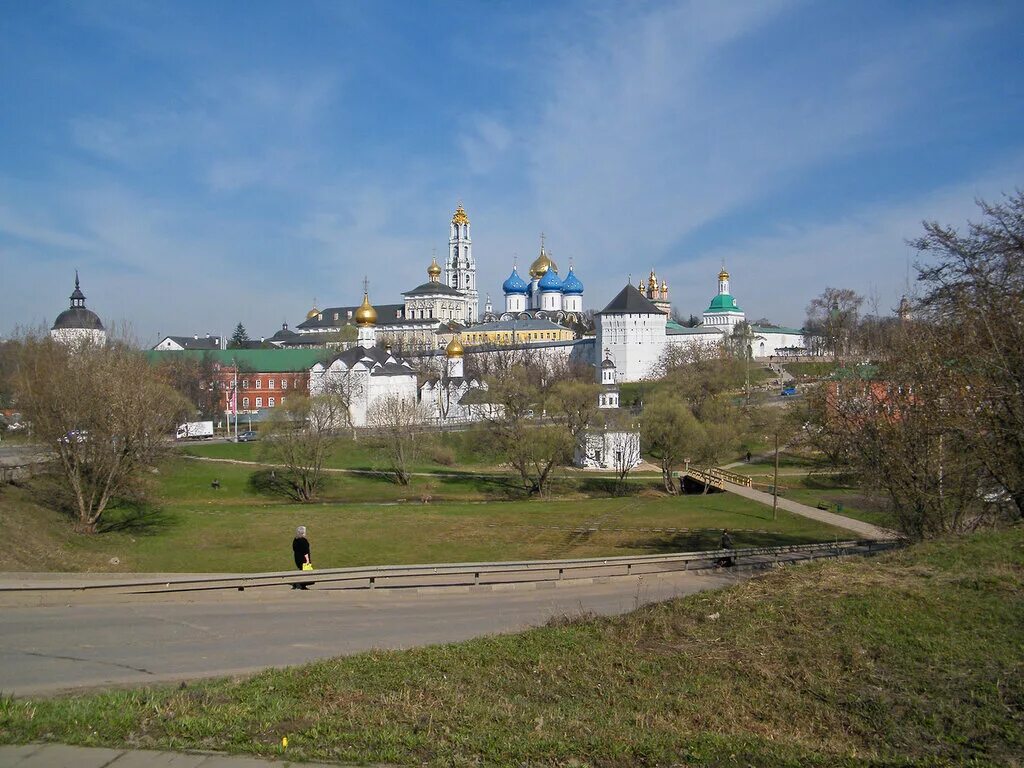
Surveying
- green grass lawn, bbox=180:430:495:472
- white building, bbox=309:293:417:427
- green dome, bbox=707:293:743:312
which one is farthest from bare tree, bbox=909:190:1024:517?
green dome, bbox=707:293:743:312

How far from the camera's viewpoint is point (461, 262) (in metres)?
142

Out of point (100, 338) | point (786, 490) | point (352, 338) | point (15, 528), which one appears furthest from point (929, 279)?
point (352, 338)

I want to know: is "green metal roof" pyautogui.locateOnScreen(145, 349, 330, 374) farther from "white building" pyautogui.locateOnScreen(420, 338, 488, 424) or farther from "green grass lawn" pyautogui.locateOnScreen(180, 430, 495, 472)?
"green grass lawn" pyautogui.locateOnScreen(180, 430, 495, 472)

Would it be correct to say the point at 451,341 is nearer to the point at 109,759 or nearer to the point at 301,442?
the point at 301,442

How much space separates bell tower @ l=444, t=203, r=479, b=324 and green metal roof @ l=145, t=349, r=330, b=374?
5908 centimetres

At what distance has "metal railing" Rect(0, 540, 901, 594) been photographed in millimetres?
10992

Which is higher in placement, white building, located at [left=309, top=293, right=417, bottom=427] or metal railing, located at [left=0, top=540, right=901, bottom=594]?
white building, located at [left=309, top=293, right=417, bottom=427]

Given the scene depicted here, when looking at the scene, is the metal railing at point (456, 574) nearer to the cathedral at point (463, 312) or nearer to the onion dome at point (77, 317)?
the onion dome at point (77, 317)

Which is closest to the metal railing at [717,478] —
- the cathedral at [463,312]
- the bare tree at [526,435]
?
the bare tree at [526,435]

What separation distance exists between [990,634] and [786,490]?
29.4m

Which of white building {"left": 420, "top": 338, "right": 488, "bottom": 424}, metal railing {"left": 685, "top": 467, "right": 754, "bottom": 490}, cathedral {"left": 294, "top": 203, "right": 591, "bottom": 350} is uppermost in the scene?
cathedral {"left": 294, "top": 203, "right": 591, "bottom": 350}

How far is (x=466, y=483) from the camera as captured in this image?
134 feet

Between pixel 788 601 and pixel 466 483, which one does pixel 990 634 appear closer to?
pixel 788 601

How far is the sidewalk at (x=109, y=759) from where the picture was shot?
5.02 m
